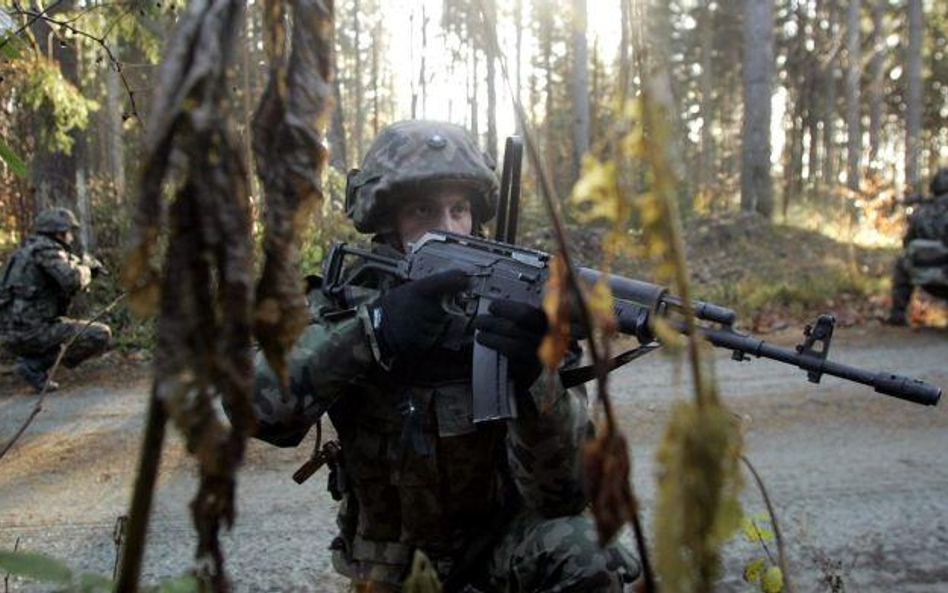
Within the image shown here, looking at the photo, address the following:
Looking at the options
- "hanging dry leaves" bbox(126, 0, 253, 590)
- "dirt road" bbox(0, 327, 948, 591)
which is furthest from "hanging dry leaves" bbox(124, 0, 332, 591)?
"dirt road" bbox(0, 327, 948, 591)

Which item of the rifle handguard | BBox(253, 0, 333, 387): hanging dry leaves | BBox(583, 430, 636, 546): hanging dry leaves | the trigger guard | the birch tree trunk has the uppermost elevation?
the birch tree trunk

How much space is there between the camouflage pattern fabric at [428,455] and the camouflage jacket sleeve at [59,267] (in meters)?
5.68

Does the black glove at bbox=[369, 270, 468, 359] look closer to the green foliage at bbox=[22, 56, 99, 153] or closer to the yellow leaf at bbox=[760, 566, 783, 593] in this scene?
the yellow leaf at bbox=[760, 566, 783, 593]

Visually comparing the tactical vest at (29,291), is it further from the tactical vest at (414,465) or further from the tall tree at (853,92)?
the tall tree at (853,92)

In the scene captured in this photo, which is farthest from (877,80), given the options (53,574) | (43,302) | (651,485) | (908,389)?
(53,574)

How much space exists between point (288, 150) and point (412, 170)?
2096 millimetres

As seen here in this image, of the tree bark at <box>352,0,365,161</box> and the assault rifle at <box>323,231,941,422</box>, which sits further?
the tree bark at <box>352,0,365,161</box>

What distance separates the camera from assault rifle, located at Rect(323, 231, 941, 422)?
182 centimetres

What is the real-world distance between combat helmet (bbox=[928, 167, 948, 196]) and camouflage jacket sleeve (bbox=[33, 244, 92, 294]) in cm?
823

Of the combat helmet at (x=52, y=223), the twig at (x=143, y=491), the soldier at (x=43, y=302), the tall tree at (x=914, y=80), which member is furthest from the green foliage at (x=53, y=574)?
the tall tree at (x=914, y=80)

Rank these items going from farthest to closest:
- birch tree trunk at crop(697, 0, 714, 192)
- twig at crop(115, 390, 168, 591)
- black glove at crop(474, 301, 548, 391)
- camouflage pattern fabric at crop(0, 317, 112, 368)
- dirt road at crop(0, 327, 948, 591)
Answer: birch tree trunk at crop(697, 0, 714, 192) < camouflage pattern fabric at crop(0, 317, 112, 368) < dirt road at crop(0, 327, 948, 591) < black glove at crop(474, 301, 548, 391) < twig at crop(115, 390, 168, 591)

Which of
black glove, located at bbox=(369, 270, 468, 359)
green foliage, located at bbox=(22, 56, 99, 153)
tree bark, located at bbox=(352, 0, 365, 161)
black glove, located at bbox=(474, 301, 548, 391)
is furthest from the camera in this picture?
tree bark, located at bbox=(352, 0, 365, 161)

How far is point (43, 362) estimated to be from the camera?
7.16 metres

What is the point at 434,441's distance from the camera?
237 cm
